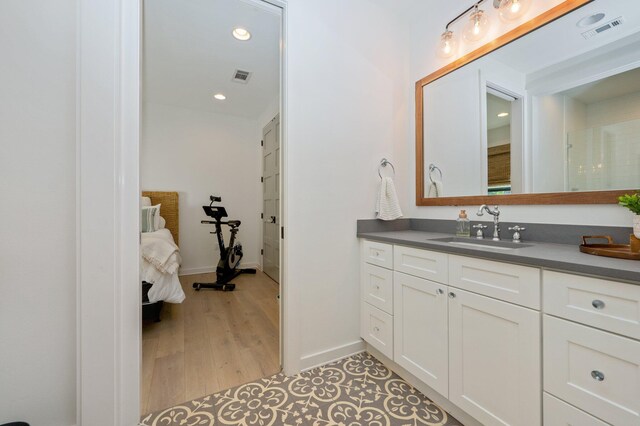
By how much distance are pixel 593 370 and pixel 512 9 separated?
6.22ft

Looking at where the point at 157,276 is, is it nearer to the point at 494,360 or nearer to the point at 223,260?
the point at 223,260

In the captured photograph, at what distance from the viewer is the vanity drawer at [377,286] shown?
1625mm

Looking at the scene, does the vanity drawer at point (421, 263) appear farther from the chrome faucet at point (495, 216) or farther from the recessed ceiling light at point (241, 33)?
the recessed ceiling light at point (241, 33)

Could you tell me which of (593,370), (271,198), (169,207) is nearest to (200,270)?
(169,207)

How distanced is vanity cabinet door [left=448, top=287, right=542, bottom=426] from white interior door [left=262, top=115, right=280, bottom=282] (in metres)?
2.65

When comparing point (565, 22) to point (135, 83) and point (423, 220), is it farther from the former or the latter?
point (135, 83)

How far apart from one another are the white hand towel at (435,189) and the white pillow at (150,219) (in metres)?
3.15

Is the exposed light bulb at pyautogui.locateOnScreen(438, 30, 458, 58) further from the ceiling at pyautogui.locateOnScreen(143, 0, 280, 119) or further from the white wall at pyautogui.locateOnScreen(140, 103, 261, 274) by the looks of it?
the white wall at pyautogui.locateOnScreen(140, 103, 261, 274)

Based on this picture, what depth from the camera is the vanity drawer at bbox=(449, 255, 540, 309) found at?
3.19ft

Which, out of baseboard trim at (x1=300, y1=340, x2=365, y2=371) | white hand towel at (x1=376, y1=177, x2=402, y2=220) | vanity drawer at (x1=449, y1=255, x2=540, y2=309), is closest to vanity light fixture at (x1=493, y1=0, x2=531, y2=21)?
white hand towel at (x1=376, y1=177, x2=402, y2=220)

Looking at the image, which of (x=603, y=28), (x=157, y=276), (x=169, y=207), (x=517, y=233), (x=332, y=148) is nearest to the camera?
(x=603, y=28)

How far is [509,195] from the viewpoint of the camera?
1.55m

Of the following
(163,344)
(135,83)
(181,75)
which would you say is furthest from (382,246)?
(181,75)

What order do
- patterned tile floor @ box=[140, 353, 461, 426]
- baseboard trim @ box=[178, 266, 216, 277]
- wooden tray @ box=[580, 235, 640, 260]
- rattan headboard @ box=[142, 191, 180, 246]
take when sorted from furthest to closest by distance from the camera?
baseboard trim @ box=[178, 266, 216, 277] < rattan headboard @ box=[142, 191, 180, 246] < patterned tile floor @ box=[140, 353, 461, 426] < wooden tray @ box=[580, 235, 640, 260]
